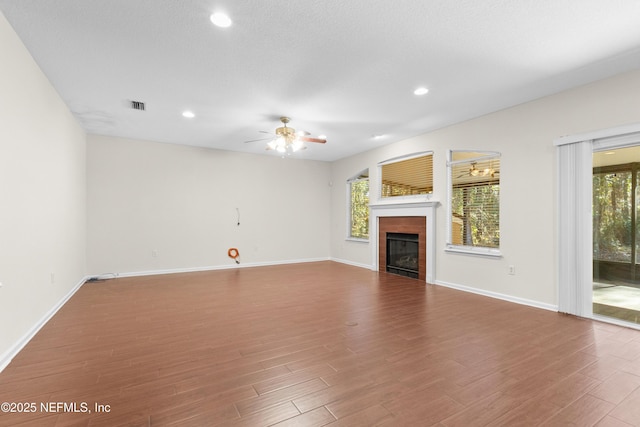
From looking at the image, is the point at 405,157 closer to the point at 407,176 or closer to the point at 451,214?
the point at 407,176

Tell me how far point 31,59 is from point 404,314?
4.78 metres

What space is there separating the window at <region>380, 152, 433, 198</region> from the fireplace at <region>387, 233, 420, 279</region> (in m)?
0.92

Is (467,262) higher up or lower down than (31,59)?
lower down

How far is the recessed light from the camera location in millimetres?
2262

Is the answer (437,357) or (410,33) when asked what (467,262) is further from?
(410,33)

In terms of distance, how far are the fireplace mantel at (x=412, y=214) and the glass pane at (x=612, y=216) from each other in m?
2.13

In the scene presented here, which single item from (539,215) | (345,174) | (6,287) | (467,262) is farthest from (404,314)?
(345,174)

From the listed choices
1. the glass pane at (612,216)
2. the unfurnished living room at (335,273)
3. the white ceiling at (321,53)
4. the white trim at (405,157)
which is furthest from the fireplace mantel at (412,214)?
the glass pane at (612,216)

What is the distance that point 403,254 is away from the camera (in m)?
6.04

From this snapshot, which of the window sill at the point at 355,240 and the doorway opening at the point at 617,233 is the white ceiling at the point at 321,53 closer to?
the doorway opening at the point at 617,233

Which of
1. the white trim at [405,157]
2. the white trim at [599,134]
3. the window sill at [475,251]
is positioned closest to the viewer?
the white trim at [599,134]

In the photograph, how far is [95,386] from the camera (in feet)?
6.38

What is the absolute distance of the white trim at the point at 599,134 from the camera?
3.03 m

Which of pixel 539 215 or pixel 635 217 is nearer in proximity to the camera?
pixel 635 217
